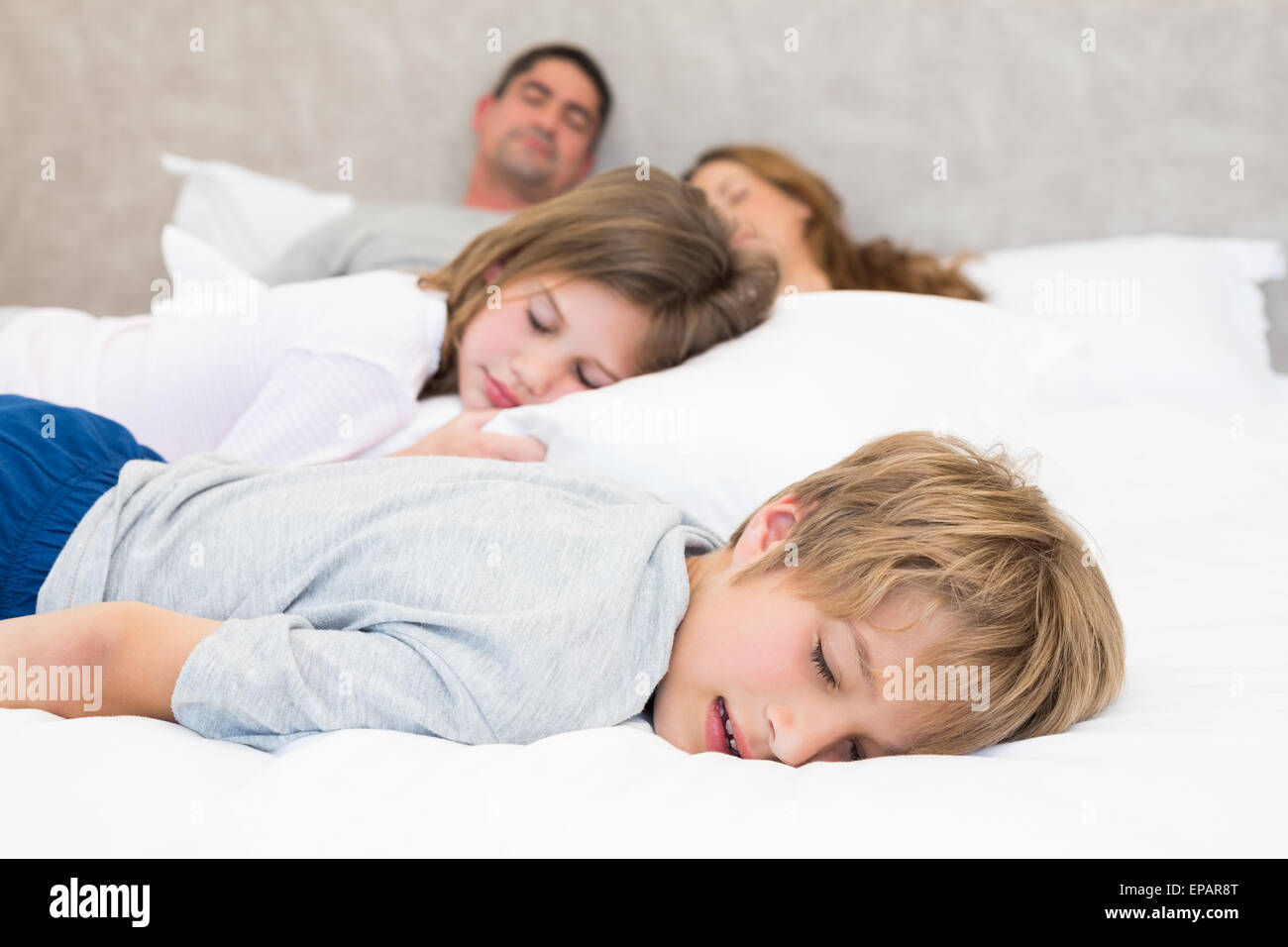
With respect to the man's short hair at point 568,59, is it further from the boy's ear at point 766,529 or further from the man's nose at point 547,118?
the boy's ear at point 766,529

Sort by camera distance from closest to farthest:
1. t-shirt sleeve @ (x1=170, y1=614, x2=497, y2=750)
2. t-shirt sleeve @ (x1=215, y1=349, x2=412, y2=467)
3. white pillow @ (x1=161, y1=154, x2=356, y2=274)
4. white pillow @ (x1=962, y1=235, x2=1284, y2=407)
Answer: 1. t-shirt sleeve @ (x1=170, y1=614, x2=497, y2=750)
2. t-shirt sleeve @ (x1=215, y1=349, x2=412, y2=467)
3. white pillow @ (x1=962, y1=235, x2=1284, y2=407)
4. white pillow @ (x1=161, y1=154, x2=356, y2=274)

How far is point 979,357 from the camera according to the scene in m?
1.31

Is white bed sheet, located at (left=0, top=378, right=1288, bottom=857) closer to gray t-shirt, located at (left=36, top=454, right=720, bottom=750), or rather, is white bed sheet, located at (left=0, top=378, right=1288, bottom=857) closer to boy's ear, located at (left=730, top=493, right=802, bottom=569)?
gray t-shirt, located at (left=36, top=454, right=720, bottom=750)

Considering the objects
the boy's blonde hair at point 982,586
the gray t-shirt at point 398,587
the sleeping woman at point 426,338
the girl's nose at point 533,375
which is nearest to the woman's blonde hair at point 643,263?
the sleeping woman at point 426,338

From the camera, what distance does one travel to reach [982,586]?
0.77m

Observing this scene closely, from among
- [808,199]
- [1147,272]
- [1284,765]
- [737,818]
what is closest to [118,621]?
[737,818]

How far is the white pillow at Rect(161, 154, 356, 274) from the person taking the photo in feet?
6.21

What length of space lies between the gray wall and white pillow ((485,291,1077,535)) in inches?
22.1

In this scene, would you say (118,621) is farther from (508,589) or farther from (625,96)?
(625,96)

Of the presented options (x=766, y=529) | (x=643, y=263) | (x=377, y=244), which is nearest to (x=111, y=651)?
(x=766, y=529)

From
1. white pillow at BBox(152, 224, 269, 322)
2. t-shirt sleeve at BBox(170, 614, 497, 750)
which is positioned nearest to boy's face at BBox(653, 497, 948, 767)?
t-shirt sleeve at BBox(170, 614, 497, 750)

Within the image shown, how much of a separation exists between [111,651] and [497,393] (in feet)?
2.17

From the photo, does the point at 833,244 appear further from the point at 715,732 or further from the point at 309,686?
the point at 309,686

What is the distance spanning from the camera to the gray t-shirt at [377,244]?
5.53ft
